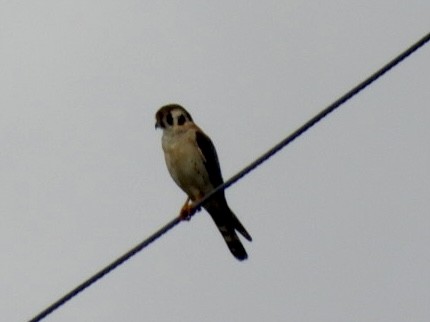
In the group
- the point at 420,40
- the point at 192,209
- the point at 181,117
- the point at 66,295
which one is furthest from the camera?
the point at 181,117

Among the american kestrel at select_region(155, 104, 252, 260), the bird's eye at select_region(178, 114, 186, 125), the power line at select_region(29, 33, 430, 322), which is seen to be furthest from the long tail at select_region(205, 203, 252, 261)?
the power line at select_region(29, 33, 430, 322)

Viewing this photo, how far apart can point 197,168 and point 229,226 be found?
56cm

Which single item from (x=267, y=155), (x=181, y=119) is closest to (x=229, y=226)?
(x=181, y=119)

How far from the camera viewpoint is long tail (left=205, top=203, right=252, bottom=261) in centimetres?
1162

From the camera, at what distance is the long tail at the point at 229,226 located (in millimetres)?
11617

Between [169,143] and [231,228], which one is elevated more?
[169,143]

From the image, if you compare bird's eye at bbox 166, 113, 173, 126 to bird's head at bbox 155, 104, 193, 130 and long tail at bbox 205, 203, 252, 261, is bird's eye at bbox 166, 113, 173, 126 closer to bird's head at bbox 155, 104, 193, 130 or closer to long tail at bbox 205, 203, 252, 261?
bird's head at bbox 155, 104, 193, 130

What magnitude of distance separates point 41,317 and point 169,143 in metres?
4.01

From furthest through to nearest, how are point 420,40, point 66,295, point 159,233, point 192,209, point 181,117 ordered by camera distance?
point 181,117 → point 192,209 → point 159,233 → point 66,295 → point 420,40

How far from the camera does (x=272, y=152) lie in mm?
7895

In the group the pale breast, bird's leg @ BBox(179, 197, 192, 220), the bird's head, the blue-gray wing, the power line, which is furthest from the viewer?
the bird's head

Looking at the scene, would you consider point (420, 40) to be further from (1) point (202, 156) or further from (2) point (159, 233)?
(1) point (202, 156)

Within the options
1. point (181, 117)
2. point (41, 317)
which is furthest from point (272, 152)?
point (181, 117)

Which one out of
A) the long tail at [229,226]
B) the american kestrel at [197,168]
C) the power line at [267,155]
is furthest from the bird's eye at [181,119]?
the power line at [267,155]
